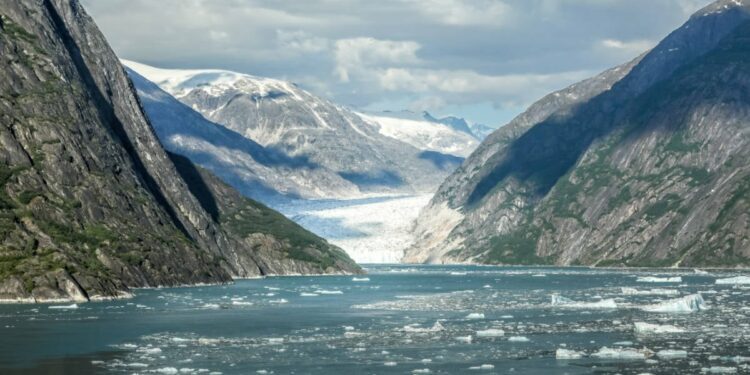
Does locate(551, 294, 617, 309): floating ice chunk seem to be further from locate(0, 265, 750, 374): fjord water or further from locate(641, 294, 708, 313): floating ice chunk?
Answer: locate(641, 294, 708, 313): floating ice chunk

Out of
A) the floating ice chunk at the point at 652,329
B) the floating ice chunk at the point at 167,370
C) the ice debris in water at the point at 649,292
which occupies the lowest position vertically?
the floating ice chunk at the point at 167,370

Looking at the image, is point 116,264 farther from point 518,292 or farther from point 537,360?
point 537,360

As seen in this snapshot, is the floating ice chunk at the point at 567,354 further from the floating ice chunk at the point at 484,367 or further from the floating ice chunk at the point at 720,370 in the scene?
the floating ice chunk at the point at 720,370

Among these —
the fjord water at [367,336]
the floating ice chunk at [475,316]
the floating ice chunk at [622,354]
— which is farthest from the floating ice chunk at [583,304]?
the floating ice chunk at [622,354]

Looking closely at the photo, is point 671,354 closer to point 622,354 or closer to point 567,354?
point 622,354

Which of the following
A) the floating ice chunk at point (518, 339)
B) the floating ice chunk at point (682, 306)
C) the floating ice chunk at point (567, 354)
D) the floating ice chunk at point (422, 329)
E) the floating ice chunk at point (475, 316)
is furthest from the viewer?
the floating ice chunk at point (682, 306)

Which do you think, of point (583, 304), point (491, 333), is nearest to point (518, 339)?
point (491, 333)

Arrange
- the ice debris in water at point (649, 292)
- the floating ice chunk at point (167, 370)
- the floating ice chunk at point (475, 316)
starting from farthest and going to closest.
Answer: the ice debris in water at point (649, 292) < the floating ice chunk at point (475, 316) < the floating ice chunk at point (167, 370)
